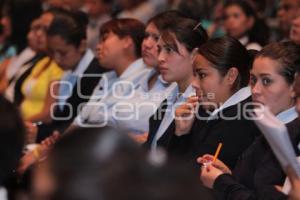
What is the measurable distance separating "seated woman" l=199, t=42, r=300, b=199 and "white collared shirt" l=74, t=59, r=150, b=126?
1.15 m

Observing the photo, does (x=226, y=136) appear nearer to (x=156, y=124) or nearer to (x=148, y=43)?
(x=156, y=124)

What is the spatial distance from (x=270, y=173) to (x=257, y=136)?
37cm

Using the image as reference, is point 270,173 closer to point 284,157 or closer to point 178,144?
point 284,157

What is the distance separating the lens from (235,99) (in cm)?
276

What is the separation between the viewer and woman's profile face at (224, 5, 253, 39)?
15.3ft

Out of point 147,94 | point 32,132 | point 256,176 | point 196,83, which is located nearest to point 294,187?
point 256,176

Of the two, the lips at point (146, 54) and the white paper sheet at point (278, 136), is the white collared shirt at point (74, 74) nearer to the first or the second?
the lips at point (146, 54)

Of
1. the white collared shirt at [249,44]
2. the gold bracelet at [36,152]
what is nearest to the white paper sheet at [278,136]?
the gold bracelet at [36,152]

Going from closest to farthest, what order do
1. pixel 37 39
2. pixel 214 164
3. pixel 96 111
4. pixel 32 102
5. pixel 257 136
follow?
1. pixel 214 164
2. pixel 257 136
3. pixel 96 111
4. pixel 32 102
5. pixel 37 39

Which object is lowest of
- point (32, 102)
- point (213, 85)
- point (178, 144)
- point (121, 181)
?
point (32, 102)

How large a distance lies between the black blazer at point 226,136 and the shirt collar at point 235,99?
0.05 feet

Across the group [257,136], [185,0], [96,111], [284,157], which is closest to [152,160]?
[284,157]

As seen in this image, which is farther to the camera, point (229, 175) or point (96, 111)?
point (96, 111)

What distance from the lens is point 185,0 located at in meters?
5.48
